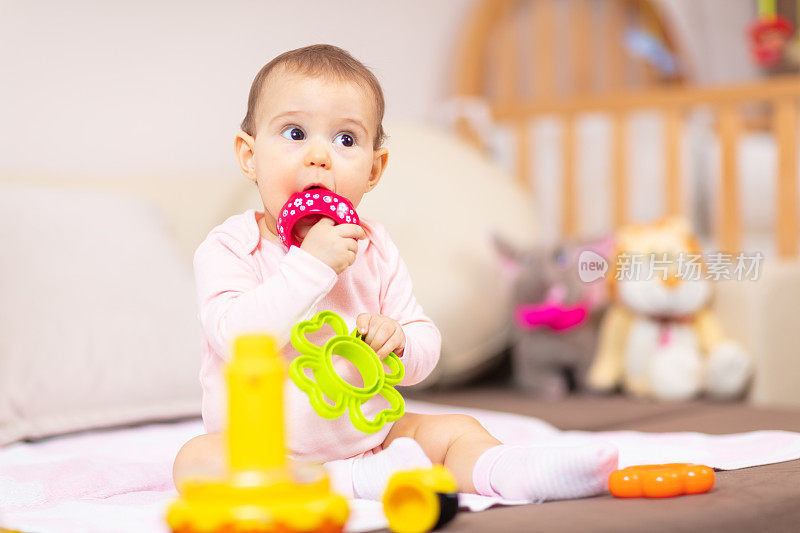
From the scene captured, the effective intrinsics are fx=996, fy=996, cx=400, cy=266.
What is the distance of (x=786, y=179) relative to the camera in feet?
6.50

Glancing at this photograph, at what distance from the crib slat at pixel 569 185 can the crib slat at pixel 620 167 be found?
99 millimetres

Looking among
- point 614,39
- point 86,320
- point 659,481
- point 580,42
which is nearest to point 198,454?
point 659,481

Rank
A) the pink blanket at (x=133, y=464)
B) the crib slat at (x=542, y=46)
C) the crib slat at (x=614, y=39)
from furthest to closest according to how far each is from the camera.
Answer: the crib slat at (x=614, y=39) → the crib slat at (x=542, y=46) → the pink blanket at (x=133, y=464)

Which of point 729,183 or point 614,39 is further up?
point 614,39

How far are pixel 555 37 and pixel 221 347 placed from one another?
7.20 ft

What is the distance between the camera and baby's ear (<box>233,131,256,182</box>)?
83 cm

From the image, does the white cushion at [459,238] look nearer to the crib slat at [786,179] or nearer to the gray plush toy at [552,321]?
the gray plush toy at [552,321]

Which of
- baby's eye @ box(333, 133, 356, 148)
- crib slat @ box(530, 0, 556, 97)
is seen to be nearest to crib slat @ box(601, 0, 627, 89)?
crib slat @ box(530, 0, 556, 97)

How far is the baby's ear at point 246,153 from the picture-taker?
0.83m

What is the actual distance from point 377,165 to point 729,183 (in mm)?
1365

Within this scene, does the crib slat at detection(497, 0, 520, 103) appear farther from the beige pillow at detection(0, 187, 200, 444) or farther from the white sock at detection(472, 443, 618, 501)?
the white sock at detection(472, 443, 618, 501)

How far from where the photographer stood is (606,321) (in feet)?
5.79

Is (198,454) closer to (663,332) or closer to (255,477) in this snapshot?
(255,477)

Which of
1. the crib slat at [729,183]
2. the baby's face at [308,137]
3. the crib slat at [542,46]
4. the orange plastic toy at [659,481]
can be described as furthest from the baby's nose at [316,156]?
the crib slat at [542,46]
